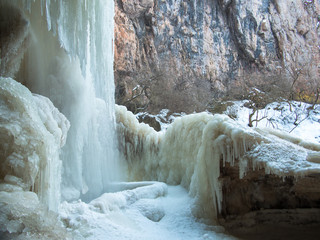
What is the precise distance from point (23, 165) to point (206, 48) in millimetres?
26364

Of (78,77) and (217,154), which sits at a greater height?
(78,77)

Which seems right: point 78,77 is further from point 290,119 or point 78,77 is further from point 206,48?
point 206,48

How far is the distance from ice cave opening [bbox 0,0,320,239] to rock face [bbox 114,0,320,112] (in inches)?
383

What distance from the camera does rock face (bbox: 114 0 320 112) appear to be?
21297 mm

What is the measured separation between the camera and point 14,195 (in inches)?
114

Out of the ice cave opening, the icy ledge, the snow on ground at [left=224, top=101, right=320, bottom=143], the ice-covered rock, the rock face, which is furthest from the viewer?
the rock face

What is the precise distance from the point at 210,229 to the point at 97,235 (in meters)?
2.50

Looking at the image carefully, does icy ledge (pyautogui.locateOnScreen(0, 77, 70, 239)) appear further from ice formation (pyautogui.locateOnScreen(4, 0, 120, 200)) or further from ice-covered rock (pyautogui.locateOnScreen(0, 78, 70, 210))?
ice formation (pyautogui.locateOnScreen(4, 0, 120, 200))

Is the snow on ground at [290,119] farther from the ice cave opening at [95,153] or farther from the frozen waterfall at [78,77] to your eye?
the frozen waterfall at [78,77]

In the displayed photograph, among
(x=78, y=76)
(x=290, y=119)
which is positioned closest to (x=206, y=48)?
(x=290, y=119)

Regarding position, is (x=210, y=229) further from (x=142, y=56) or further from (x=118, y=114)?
(x=142, y=56)

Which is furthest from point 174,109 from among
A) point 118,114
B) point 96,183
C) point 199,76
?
point 96,183

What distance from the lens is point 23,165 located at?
3.19 m

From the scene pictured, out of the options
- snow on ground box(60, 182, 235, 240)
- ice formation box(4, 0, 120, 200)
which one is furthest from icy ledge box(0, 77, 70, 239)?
ice formation box(4, 0, 120, 200)
